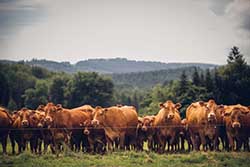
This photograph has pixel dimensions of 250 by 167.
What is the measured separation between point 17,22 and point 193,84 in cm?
2540

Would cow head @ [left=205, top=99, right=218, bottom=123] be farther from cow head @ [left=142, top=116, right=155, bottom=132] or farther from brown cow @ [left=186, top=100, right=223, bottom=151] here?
cow head @ [left=142, top=116, right=155, bottom=132]

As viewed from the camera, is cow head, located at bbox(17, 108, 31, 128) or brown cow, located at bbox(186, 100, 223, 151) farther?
brown cow, located at bbox(186, 100, 223, 151)

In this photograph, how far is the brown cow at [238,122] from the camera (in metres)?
18.9

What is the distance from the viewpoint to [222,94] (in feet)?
125

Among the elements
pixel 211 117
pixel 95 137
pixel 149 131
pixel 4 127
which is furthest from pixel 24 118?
pixel 211 117

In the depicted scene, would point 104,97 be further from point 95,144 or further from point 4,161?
point 4,161

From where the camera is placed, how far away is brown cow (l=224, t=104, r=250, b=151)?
62.0 ft

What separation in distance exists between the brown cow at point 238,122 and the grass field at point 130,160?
1.84 metres

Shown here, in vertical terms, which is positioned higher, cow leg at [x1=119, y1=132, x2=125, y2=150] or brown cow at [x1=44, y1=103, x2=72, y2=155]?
brown cow at [x1=44, y1=103, x2=72, y2=155]

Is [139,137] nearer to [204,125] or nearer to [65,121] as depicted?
[204,125]

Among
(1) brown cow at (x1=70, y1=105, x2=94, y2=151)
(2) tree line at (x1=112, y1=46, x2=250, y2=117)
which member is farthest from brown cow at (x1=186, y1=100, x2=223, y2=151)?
(2) tree line at (x1=112, y1=46, x2=250, y2=117)

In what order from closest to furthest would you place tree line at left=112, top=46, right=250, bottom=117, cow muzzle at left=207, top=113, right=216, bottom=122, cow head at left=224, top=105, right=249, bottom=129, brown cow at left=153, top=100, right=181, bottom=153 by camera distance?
cow head at left=224, top=105, right=249, bottom=129
cow muzzle at left=207, top=113, right=216, bottom=122
brown cow at left=153, top=100, right=181, bottom=153
tree line at left=112, top=46, right=250, bottom=117

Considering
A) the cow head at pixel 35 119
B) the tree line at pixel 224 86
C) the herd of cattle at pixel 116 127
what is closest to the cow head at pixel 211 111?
the herd of cattle at pixel 116 127

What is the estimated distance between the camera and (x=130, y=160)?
1627 cm
